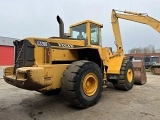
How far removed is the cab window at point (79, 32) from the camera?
23.3ft

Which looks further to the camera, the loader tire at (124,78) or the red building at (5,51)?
the red building at (5,51)

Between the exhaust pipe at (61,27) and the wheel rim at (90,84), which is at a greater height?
the exhaust pipe at (61,27)

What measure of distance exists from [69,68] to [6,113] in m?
2.06

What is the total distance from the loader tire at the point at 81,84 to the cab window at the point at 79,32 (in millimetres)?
1657

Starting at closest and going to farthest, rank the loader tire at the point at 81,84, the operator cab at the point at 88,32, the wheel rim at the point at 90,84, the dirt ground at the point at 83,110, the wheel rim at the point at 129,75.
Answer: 1. the dirt ground at the point at 83,110
2. the loader tire at the point at 81,84
3. the wheel rim at the point at 90,84
4. the operator cab at the point at 88,32
5. the wheel rim at the point at 129,75

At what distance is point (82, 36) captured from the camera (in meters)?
7.09

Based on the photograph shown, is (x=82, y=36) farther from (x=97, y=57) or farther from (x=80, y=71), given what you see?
(x=80, y=71)

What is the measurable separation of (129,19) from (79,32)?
170 inches

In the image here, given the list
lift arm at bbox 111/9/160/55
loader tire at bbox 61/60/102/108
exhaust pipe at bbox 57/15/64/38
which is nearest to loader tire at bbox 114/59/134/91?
lift arm at bbox 111/9/160/55

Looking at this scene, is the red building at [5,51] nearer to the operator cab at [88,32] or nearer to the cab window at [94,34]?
the operator cab at [88,32]

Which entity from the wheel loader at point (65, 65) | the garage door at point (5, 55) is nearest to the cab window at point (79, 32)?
the wheel loader at point (65, 65)

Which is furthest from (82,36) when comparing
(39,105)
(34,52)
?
(39,105)

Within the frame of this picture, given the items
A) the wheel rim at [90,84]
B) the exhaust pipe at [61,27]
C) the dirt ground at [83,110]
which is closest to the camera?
the dirt ground at [83,110]

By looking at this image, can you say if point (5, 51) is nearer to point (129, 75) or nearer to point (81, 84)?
point (129, 75)
